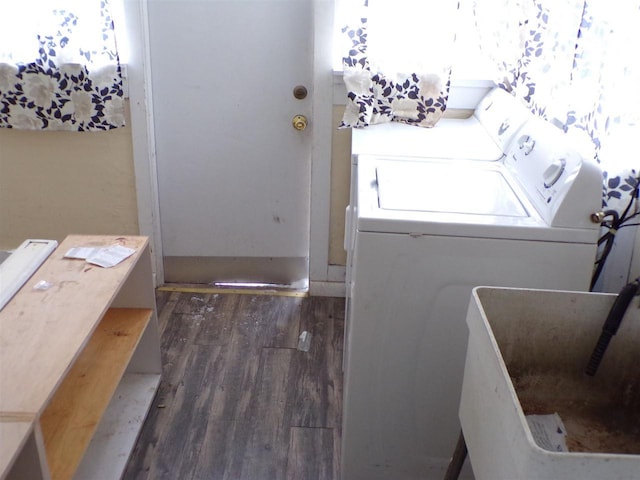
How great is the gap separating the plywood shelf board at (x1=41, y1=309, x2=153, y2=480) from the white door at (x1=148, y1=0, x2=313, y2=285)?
34.2 inches

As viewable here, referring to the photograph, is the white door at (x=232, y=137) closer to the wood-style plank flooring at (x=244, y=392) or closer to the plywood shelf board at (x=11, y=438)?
the wood-style plank flooring at (x=244, y=392)

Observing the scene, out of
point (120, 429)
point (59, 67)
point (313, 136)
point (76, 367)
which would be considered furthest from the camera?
point (313, 136)

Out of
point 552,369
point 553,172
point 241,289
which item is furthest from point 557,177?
point 241,289

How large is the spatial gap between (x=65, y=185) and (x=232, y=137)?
82cm

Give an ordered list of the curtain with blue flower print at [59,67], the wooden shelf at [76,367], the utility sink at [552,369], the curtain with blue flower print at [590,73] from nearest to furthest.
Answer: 1. the utility sink at [552,369]
2. the wooden shelf at [76,367]
3. the curtain with blue flower print at [590,73]
4. the curtain with blue flower print at [59,67]

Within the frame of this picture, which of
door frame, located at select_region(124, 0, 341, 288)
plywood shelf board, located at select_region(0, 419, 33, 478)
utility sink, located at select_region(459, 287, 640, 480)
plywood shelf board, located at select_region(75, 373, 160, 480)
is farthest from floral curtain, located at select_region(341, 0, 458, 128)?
plywood shelf board, located at select_region(0, 419, 33, 478)

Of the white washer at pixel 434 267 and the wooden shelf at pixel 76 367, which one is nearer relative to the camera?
the wooden shelf at pixel 76 367

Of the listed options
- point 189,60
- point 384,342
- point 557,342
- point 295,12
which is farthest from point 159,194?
point 557,342

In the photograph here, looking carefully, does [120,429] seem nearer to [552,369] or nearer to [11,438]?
[11,438]

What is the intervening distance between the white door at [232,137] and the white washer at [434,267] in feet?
3.41

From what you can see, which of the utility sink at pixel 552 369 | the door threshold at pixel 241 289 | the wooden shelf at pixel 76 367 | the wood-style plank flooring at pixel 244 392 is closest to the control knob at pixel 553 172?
the utility sink at pixel 552 369

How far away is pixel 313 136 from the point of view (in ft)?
9.20

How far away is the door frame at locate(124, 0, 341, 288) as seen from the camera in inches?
104

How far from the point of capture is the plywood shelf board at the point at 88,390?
166cm
